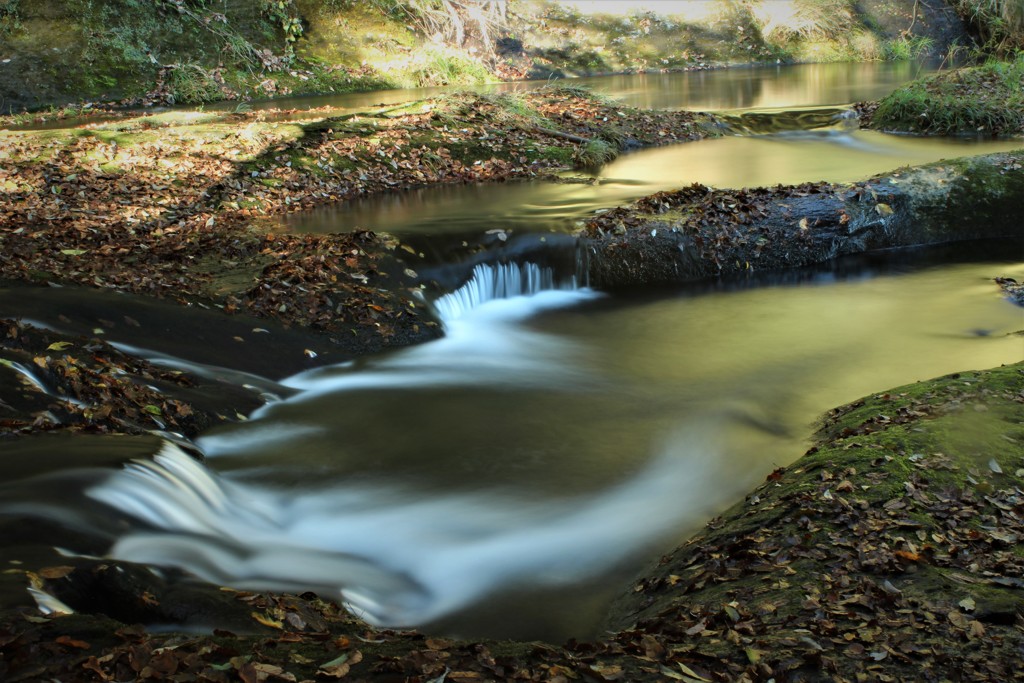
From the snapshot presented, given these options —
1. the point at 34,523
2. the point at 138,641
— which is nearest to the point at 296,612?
the point at 138,641

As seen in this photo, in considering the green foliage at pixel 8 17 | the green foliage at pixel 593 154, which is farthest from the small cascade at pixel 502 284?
the green foliage at pixel 8 17

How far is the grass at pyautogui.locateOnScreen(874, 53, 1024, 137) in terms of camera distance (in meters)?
18.6

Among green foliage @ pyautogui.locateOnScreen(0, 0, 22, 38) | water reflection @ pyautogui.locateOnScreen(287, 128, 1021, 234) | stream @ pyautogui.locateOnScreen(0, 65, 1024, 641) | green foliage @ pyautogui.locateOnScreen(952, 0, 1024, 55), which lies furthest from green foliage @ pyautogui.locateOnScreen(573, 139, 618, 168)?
green foliage @ pyautogui.locateOnScreen(0, 0, 22, 38)

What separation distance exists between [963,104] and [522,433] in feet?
53.5

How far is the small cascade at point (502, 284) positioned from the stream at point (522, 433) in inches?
1.1

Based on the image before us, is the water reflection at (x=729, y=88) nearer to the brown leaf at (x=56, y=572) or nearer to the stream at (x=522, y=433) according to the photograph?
the stream at (x=522, y=433)

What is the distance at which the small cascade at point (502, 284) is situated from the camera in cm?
985

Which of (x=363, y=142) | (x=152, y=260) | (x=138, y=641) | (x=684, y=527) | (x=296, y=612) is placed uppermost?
(x=363, y=142)

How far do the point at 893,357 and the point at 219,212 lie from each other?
344 inches

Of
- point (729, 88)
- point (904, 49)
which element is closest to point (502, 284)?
point (729, 88)

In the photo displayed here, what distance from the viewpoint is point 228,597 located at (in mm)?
3867

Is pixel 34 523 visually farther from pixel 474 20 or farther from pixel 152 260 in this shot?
pixel 474 20

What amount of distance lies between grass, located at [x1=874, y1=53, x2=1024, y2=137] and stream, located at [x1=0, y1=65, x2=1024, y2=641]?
8.28 meters

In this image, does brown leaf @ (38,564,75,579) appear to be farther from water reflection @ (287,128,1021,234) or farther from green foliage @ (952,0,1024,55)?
green foliage @ (952,0,1024,55)
